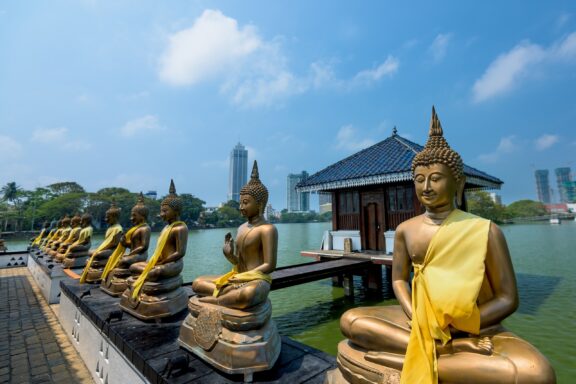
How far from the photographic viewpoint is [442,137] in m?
2.56

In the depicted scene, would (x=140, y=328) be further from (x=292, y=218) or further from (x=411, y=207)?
(x=292, y=218)

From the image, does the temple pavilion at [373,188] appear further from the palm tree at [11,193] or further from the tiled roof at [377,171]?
the palm tree at [11,193]

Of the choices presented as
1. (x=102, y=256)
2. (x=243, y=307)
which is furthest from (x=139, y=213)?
(x=243, y=307)

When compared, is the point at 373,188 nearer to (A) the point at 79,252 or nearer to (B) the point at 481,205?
(A) the point at 79,252

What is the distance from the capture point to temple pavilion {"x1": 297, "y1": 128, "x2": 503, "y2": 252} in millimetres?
10891

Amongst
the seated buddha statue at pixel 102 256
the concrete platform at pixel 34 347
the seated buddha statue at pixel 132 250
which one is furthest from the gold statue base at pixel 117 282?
the seated buddha statue at pixel 102 256

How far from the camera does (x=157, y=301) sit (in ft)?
15.2

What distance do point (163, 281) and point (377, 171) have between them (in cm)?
825

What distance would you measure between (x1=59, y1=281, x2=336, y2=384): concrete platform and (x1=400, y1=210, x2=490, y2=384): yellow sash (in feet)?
4.28

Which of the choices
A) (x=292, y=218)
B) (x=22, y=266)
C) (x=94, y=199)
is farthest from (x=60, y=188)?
(x=292, y=218)

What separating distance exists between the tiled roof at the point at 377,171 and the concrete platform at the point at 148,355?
25.1 ft

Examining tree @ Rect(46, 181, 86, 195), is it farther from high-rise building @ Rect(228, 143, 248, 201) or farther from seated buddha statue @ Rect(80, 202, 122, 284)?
high-rise building @ Rect(228, 143, 248, 201)

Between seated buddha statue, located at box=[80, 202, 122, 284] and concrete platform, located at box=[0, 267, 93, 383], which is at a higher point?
seated buddha statue, located at box=[80, 202, 122, 284]

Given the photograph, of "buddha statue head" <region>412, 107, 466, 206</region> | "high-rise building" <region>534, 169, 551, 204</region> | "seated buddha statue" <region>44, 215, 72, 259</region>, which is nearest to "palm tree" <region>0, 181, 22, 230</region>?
"seated buddha statue" <region>44, 215, 72, 259</region>
